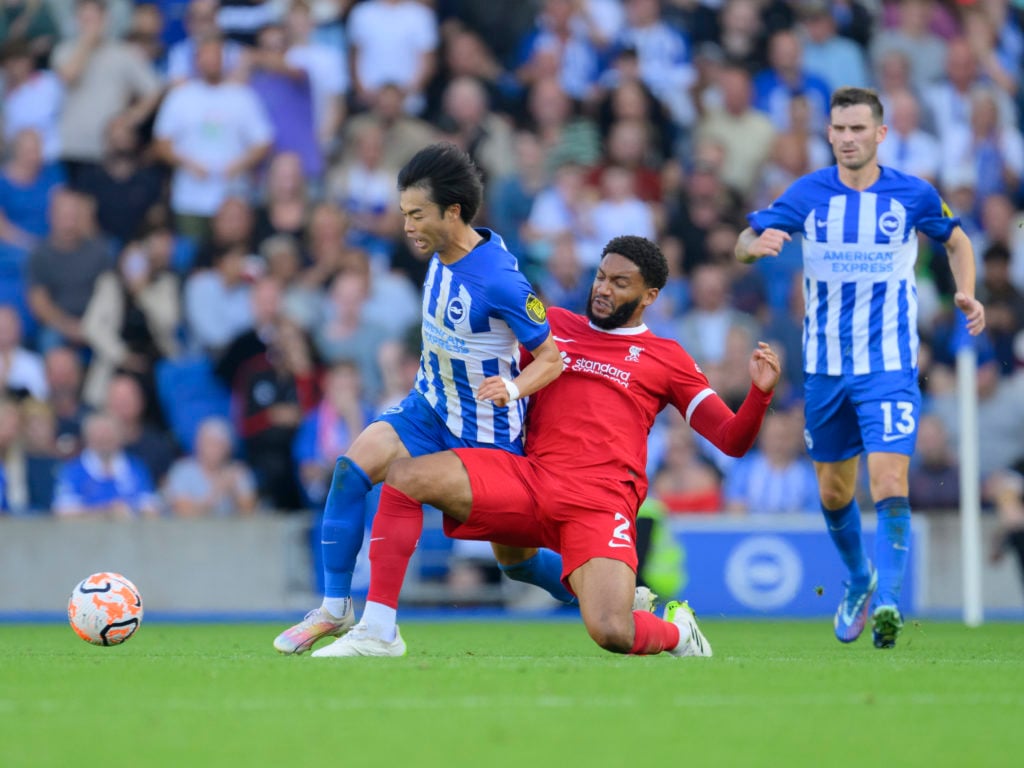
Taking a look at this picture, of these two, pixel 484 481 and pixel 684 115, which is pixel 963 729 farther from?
pixel 684 115

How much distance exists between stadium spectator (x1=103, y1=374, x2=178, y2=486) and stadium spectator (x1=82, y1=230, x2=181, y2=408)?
23 cm

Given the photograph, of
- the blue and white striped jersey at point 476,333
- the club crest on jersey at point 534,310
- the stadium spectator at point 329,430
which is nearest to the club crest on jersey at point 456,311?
the blue and white striped jersey at point 476,333

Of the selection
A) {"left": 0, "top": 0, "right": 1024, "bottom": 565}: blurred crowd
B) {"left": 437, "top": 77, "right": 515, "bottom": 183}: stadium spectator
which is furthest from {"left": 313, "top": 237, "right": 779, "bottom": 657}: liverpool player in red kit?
{"left": 437, "top": 77, "right": 515, "bottom": 183}: stadium spectator

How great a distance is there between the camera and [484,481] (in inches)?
304

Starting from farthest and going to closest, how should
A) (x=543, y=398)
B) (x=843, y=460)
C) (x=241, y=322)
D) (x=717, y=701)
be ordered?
(x=241, y=322) < (x=843, y=460) < (x=543, y=398) < (x=717, y=701)

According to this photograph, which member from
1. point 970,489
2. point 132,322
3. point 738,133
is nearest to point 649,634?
point 970,489

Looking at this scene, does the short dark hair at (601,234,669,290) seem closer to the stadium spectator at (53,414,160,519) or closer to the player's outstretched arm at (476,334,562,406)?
the player's outstretched arm at (476,334,562,406)

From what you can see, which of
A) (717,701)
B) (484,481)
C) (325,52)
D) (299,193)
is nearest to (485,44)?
(325,52)

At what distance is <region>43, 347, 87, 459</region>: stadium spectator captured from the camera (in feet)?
46.6

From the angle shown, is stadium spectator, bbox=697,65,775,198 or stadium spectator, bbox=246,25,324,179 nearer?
stadium spectator, bbox=246,25,324,179

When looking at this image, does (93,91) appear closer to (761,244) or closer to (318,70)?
(318,70)

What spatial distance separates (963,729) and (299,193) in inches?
434

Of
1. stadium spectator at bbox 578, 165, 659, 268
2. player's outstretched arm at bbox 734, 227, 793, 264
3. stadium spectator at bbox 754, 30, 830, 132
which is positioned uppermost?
stadium spectator at bbox 754, 30, 830, 132

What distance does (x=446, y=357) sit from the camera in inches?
316
